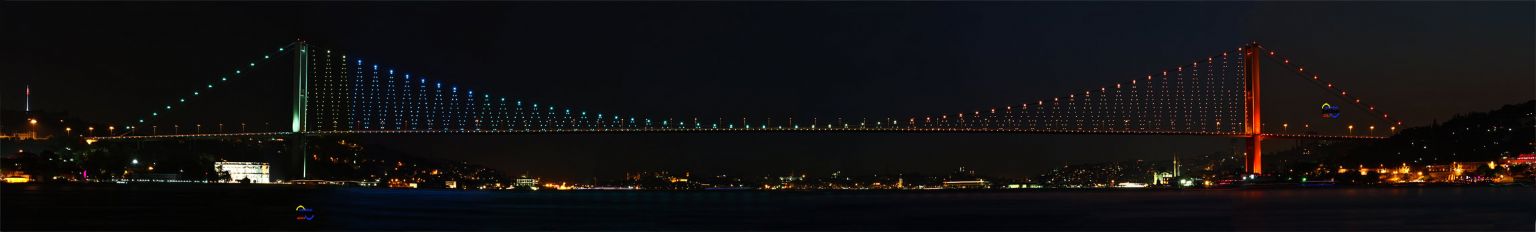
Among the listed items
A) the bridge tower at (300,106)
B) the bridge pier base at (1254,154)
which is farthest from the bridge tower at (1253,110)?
the bridge tower at (300,106)

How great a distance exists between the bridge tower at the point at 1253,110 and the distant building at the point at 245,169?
3879cm

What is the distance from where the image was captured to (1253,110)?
6184cm

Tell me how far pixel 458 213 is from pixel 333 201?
8217 mm

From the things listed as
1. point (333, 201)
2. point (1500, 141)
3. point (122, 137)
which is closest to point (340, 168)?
point (122, 137)

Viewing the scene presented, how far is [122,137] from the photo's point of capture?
58219 mm

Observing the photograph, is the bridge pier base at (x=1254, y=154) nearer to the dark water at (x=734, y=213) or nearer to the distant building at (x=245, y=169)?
the dark water at (x=734, y=213)

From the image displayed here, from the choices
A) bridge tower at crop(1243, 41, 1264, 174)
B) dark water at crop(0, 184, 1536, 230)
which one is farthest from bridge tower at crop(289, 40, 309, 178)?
bridge tower at crop(1243, 41, 1264, 174)

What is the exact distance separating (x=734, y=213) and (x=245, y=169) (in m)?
40.0

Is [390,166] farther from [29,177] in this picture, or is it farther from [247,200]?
[247,200]

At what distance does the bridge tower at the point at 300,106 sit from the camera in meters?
53.4

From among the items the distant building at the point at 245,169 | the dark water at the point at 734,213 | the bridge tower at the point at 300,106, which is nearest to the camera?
the dark water at the point at 734,213

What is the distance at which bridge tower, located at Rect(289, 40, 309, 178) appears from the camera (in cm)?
5341

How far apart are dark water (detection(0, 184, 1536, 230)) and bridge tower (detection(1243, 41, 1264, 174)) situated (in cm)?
1468

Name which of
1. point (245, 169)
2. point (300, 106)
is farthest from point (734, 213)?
point (245, 169)
